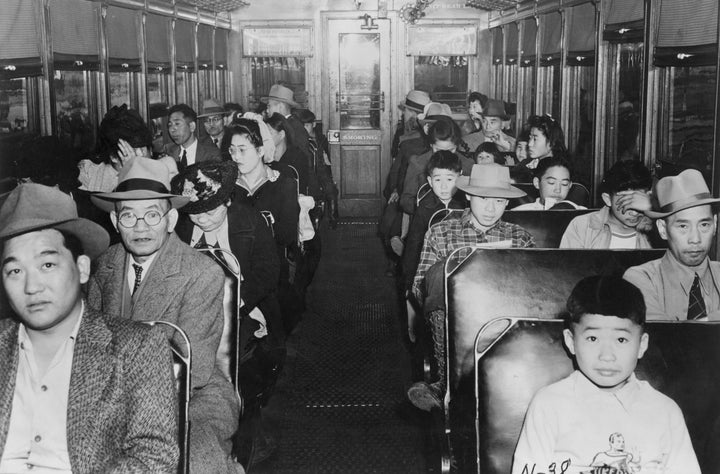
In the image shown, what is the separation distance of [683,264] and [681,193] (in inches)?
10.9

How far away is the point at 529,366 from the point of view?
2.66m

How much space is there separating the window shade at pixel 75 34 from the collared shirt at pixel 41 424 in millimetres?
4588

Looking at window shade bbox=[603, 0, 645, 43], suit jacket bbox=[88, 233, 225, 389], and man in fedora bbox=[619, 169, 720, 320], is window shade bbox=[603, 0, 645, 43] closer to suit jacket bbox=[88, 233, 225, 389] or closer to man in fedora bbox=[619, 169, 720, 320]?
man in fedora bbox=[619, 169, 720, 320]

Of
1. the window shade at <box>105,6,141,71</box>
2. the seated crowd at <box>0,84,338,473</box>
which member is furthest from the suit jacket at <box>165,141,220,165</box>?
the seated crowd at <box>0,84,338,473</box>

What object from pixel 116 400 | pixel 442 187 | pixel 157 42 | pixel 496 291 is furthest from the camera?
pixel 157 42

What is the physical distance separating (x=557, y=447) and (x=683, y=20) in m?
3.88

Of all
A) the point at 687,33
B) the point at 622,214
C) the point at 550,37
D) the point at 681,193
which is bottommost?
the point at 622,214

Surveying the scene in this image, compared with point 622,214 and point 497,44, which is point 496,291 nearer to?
point 622,214

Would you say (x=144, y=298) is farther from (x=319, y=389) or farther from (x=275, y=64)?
(x=275, y=64)

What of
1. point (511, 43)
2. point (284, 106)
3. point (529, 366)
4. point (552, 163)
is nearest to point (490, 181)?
point (552, 163)

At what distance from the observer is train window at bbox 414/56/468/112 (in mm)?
12062

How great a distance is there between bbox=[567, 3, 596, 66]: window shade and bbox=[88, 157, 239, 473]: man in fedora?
503 centimetres

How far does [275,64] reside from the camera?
1226 centimetres

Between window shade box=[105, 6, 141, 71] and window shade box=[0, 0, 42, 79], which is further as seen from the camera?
window shade box=[105, 6, 141, 71]
